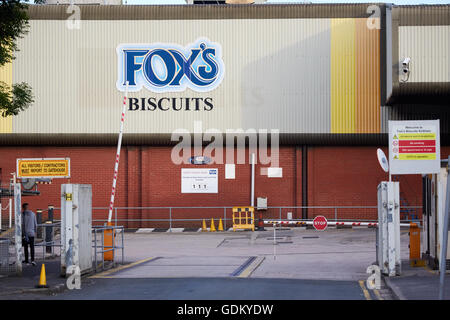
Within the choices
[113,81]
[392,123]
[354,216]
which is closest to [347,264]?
[392,123]

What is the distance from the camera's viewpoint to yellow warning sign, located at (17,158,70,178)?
22969 millimetres

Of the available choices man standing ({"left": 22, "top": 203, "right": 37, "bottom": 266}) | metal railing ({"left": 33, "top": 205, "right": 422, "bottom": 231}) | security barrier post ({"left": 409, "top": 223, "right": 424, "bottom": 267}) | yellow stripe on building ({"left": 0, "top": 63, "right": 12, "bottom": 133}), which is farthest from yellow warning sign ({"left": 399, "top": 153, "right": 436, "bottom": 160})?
yellow stripe on building ({"left": 0, "top": 63, "right": 12, "bottom": 133})

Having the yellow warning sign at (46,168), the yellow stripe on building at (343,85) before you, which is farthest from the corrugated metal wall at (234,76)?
the yellow warning sign at (46,168)

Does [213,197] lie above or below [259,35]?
below

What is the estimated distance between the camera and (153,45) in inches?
1545

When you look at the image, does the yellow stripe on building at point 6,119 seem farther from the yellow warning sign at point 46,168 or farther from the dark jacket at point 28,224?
the dark jacket at point 28,224

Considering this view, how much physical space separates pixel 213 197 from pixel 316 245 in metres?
10.7

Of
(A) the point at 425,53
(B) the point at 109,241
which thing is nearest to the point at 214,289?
(B) the point at 109,241

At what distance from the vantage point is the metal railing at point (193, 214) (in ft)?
128

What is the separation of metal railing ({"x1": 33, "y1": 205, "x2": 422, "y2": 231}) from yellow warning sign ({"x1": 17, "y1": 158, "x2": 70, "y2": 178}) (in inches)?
621

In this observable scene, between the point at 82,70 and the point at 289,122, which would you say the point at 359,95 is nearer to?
the point at 289,122

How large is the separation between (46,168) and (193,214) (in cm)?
1683

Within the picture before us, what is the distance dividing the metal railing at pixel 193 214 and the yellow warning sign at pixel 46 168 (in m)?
15.8

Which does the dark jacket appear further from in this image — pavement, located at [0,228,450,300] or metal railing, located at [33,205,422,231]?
metal railing, located at [33,205,422,231]
